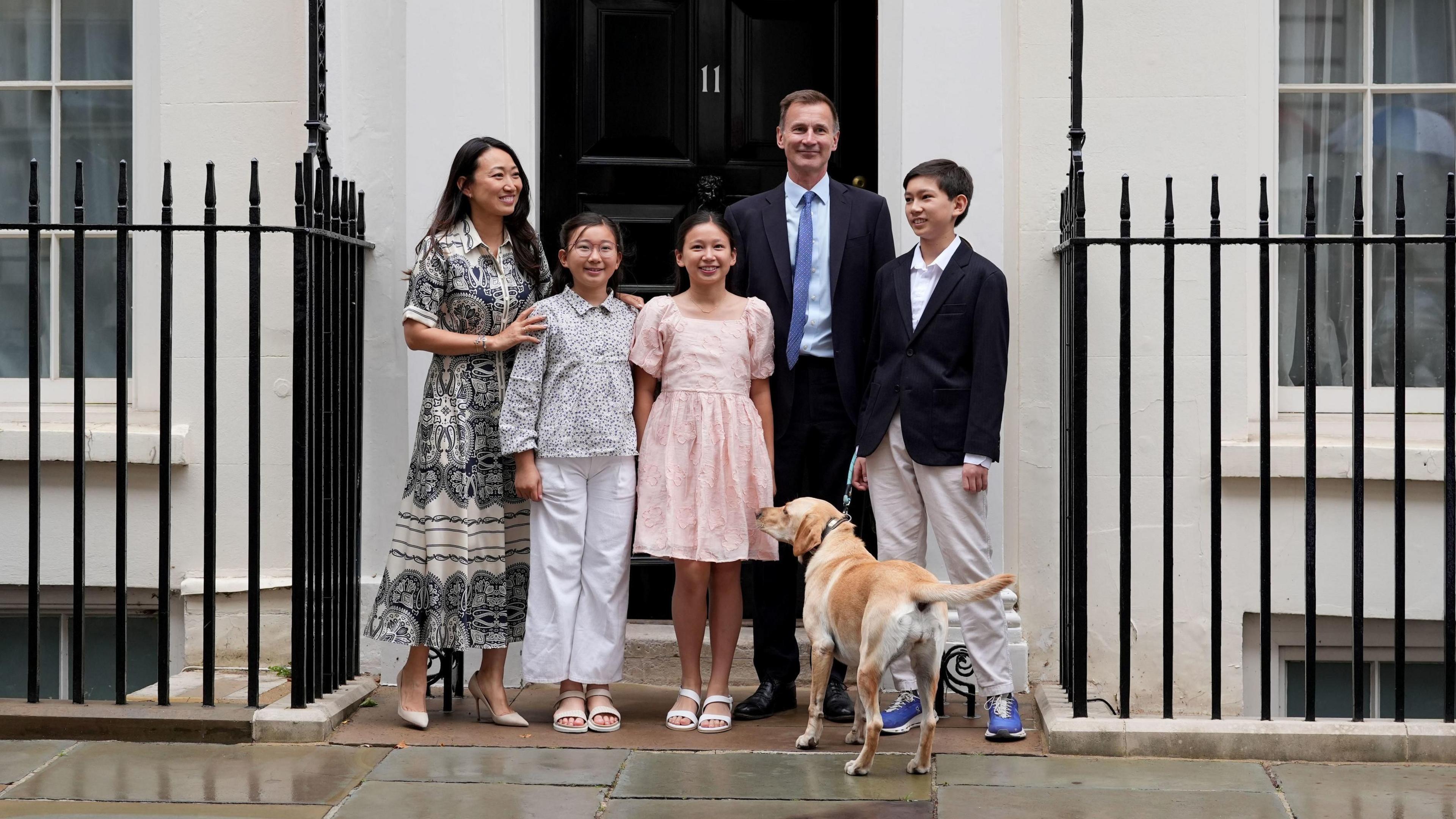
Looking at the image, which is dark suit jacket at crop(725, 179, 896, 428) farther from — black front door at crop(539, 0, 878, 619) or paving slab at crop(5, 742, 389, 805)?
paving slab at crop(5, 742, 389, 805)

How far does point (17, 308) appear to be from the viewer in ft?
20.4

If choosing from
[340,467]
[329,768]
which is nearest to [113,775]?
[329,768]

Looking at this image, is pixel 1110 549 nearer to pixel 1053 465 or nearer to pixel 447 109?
pixel 1053 465

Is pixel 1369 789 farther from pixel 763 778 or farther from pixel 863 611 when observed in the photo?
pixel 763 778

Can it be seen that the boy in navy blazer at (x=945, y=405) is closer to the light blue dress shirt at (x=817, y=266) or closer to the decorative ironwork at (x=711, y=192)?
the light blue dress shirt at (x=817, y=266)

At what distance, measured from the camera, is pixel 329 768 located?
4477 mm

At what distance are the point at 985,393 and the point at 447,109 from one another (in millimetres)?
2416

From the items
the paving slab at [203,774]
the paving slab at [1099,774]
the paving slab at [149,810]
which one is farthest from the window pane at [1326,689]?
the paving slab at [149,810]

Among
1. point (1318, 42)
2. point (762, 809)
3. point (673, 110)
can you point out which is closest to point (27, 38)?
point (673, 110)

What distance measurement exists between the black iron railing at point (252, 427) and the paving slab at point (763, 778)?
1315mm

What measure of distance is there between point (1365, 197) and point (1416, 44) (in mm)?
649

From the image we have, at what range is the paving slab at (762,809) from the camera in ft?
13.1

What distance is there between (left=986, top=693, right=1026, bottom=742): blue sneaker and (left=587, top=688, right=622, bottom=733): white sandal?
1.28 meters

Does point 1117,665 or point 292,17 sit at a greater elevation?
point 292,17
